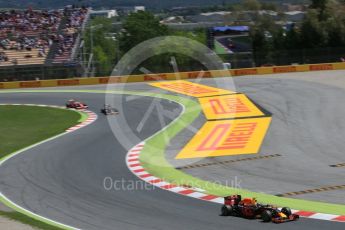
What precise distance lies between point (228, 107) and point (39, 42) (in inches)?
1355

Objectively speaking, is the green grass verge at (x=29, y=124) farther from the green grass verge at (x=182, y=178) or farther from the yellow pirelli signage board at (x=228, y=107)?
the yellow pirelli signage board at (x=228, y=107)

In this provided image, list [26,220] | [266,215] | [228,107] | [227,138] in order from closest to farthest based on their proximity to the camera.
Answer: [266,215] < [26,220] < [227,138] < [228,107]

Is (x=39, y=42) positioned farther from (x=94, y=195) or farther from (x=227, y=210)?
(x=227, y=210)

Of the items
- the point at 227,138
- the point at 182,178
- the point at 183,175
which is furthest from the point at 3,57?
the point at 182,178

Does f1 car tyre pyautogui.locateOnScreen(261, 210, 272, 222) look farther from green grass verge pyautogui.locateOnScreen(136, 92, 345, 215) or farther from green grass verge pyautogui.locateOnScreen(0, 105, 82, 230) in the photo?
green grass verge pyautogui.locateOnScreen(0, 105, 82, 230)

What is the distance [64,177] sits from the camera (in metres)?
18.8

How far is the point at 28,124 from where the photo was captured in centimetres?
3312

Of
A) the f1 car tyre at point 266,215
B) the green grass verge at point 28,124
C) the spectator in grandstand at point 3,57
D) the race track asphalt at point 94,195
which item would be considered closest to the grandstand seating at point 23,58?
the spectator in grandstand at point 3,57

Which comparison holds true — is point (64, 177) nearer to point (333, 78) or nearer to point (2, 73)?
point (333, 78)

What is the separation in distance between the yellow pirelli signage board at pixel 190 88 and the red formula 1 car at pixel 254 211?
27.3 meters

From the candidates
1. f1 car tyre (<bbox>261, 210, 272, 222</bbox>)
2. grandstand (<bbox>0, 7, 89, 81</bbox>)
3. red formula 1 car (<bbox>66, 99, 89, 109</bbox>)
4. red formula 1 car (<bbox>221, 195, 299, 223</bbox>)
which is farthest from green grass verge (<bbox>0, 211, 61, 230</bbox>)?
grandstand (<bbox>0, 7, 89, 81</bbox>)

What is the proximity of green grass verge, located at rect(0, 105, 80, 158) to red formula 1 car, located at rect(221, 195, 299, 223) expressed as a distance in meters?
13.2

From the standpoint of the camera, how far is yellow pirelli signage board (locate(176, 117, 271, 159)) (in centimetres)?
2175

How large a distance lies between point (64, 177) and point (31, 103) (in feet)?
83.3
